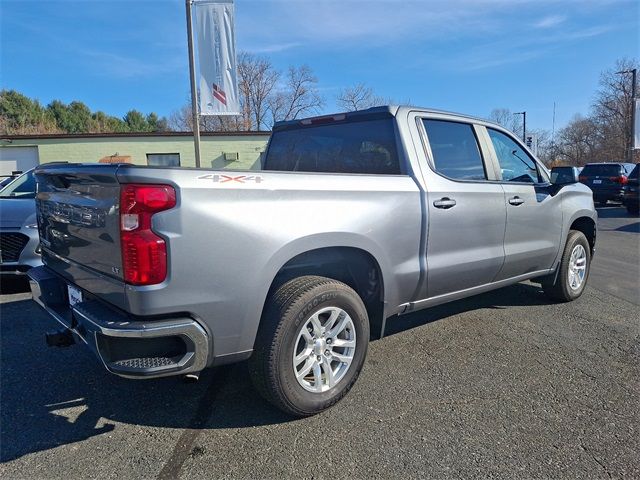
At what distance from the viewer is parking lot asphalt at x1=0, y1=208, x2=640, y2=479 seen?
7.68 ft

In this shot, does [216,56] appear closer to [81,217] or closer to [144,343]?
[81,217]

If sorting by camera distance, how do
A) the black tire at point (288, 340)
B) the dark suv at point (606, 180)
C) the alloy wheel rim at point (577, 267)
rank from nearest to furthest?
1. the black tire at point (288, 340)
2. the alloy wheel rim at point (577, 267)
3. the dark suv at point (606, 180)

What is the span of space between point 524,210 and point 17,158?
24312 mm

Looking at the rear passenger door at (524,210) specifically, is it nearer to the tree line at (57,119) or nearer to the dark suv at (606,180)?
the dark suv at (606,180)

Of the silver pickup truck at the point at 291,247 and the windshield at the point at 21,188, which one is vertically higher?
the windshield at the point at 21,188

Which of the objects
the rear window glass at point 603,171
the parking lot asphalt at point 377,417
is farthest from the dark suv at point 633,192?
the parking lot asphalt at point 377,417

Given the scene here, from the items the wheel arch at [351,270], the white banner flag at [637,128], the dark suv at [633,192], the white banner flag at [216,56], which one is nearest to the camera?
the wheel arch at [351,270]

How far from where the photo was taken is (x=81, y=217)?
2.57m

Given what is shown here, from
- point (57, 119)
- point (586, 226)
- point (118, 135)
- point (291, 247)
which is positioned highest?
point (57, 119)

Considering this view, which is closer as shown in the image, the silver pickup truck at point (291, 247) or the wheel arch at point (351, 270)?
the silver pickup truck at point (291, 247)

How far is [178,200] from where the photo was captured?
86.2 inches

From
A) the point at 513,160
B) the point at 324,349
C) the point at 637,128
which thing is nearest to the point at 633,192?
the point at 637,128

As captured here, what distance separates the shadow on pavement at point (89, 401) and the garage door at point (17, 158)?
2161cm

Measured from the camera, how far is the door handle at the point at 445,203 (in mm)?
3383
